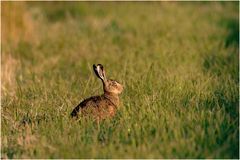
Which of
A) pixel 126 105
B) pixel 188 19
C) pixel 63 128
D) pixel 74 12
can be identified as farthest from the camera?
pixel 74 12

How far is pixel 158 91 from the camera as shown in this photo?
575 cm

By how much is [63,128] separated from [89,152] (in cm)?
59

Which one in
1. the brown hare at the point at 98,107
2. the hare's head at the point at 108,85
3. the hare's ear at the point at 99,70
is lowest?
the brown hare at the point at 98,107

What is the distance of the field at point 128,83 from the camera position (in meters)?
4.56

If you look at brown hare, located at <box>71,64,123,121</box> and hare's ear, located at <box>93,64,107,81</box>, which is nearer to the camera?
brown hare, located at <box>71,64,123,121</box>

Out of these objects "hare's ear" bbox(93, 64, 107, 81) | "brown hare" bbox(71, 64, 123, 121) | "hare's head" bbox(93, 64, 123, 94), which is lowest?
"brown hare" bbox(71, 64, 123, 121)

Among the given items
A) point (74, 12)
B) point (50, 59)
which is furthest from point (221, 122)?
point (74, 12)

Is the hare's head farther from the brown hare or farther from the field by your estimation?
the field

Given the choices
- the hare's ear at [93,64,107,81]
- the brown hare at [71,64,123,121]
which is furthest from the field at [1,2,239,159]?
the hare's ear at [93,64,107,81]

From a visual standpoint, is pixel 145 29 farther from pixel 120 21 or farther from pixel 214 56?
pixel 214 56

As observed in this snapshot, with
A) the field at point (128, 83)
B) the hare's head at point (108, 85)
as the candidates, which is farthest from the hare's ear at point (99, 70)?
the field at point (128, 83)

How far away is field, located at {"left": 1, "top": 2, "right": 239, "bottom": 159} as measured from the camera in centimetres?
456

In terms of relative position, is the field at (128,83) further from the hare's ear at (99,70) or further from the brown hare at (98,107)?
the hare's ear at (99,70)

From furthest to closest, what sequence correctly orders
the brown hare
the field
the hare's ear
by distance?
the hare's ear
the brown hare
the field
